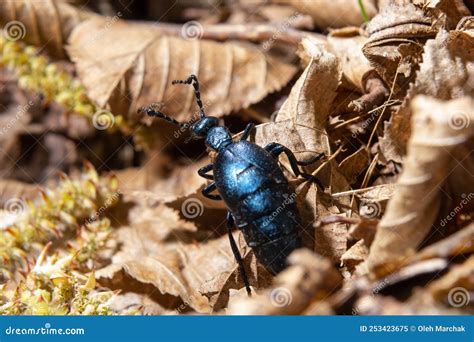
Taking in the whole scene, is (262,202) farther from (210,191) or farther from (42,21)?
(42,21)

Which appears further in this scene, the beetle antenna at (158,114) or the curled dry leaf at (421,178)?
the beetle antenna at (158,114)

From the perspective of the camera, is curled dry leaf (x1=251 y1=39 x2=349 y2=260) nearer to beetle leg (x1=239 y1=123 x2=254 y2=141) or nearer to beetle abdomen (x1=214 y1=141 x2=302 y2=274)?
beetle leg (x1=239 y1=123 x2=254 y2=141)

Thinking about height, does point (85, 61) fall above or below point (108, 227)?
above

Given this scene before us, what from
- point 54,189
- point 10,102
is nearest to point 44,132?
point 10,102

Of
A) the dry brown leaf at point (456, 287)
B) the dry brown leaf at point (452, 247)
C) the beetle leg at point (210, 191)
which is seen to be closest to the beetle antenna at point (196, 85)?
the beetle leg at point (210, 191)

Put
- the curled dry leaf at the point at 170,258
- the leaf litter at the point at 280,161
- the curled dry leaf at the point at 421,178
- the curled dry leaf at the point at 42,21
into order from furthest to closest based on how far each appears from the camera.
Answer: the curled dry leaf at the point at 42,21 → the curled dry leaf at the point at 170,258 → the leaf litter at the point at 280,161 → the curled dry leaf at the point at 421,178

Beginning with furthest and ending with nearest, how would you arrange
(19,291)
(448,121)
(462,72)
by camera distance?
(19,291), (462,72), (448,121)

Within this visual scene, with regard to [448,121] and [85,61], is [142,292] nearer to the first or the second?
[85,61]

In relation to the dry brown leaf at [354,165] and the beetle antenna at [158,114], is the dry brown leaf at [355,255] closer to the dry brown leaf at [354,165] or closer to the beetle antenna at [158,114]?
the dry brown leaf at [354,165]
